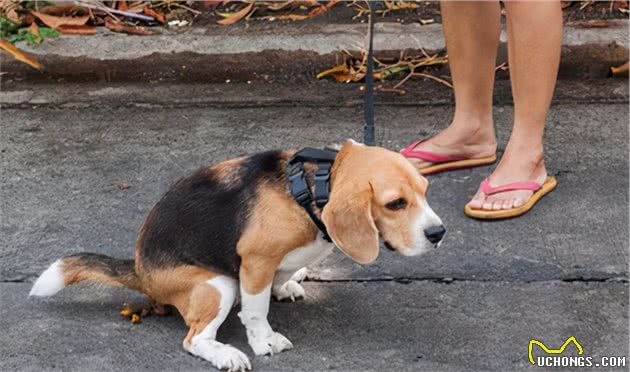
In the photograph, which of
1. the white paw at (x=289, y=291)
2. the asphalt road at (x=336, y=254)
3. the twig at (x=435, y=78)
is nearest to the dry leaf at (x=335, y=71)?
the asphalt road at (x=336, y=254)

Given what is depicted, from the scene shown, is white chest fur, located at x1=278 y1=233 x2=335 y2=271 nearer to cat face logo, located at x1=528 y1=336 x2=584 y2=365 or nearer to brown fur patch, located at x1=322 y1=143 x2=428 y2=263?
brown fur patch, located at x1=322 y1=143 x2=428 y2=263

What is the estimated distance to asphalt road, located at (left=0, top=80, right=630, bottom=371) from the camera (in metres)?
3.35

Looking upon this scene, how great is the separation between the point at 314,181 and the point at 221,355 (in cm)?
61

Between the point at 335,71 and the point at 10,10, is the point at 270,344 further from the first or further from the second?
the point at 10,10

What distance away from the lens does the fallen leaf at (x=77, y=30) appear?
5.90 m

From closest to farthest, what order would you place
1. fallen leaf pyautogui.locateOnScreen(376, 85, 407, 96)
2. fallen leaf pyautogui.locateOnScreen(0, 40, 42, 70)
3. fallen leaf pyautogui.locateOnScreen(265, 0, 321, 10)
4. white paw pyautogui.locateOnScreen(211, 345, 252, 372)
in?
white paw pyautogui.locateOnScreen(211, 345, 252, 372) < fallen leaf pyautogui.locateOnScreen(376, 85, 407, 96) < fallen leaf pyautogui.locateOnScreen(0, 40, 42, 70) < fallen leaf pyautogui.locateOnScreen(265, 0, 321, 10)

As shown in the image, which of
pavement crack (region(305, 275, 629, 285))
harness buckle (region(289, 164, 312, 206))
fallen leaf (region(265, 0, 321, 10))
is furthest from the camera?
fallen leaf (region(265, 0, 321, 10))

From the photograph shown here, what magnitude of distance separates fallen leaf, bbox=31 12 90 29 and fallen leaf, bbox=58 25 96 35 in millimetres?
19

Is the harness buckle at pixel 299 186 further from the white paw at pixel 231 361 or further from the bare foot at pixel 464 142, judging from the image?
the bare foot at pixel 464 142

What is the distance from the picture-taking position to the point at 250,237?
315cm

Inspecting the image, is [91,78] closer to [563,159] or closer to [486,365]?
[563,159]

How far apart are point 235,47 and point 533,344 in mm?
2966

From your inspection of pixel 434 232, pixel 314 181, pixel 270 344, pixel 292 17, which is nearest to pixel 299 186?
pixel 314 181

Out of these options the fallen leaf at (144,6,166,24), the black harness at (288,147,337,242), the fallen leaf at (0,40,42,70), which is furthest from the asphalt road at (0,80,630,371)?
the fallen leaf at (144,6,166,24)
